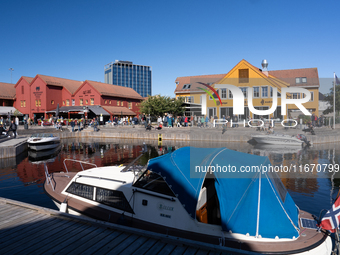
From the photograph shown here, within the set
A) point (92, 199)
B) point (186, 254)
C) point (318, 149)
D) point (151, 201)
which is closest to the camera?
point (186, 254)

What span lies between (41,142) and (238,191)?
84.4 feet

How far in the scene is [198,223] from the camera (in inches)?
238

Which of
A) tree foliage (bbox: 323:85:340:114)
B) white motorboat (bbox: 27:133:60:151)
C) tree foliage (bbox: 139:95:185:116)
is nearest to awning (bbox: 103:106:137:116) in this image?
tree foliage (bbox: 139:95:185:116)

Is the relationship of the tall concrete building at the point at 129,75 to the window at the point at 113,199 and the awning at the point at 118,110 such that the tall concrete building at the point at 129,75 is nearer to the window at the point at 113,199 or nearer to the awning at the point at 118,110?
the awning at the point at 118,110

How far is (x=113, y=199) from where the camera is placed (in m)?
7.52

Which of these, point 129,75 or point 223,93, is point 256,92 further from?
point 129,75

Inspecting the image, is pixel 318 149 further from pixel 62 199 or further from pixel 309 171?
pixel 62 199

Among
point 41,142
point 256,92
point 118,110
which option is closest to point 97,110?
point 118,110

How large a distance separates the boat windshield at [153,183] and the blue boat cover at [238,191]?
12.7 inches

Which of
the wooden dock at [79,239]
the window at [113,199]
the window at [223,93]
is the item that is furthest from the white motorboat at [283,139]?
the wooden dock at [79,239]

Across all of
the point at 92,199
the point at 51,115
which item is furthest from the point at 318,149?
the point at 51,115

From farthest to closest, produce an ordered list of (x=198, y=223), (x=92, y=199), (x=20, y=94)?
1. (x=20, y=94)
2. (x=92, y=199)
3. (x=198, y=223)

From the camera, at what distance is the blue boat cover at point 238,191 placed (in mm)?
5434

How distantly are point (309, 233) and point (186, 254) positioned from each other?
3.11 meters
